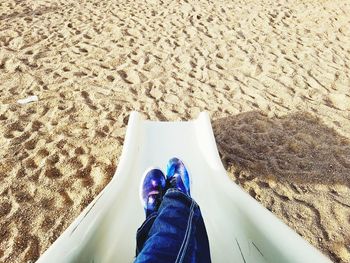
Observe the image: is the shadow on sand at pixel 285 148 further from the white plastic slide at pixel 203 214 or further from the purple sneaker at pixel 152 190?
the purple sneaker at pixel 152 190

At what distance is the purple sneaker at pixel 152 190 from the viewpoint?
1392mm

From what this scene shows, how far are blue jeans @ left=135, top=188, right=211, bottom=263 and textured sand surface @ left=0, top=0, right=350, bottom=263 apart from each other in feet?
2.98

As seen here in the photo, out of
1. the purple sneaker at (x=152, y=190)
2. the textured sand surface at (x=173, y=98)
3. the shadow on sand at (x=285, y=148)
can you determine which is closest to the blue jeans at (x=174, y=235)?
the purple sneaker at (x=152, y=190)

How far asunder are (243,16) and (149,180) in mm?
3948

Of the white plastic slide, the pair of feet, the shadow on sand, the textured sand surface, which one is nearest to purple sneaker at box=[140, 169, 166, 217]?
the pair of feet

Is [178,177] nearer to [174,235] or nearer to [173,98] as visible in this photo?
[174,235]

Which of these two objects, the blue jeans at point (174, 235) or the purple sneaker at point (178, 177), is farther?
the purple sneaker at point (178, 177)

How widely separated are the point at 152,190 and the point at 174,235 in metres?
0.47

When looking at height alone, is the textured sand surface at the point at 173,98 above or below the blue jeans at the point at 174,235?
below

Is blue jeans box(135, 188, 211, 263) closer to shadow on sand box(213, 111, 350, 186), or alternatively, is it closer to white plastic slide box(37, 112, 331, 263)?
white plastic slide box(37, 112, 331, 263)

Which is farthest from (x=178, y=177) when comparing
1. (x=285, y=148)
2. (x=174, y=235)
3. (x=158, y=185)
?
(x=285, y=148)

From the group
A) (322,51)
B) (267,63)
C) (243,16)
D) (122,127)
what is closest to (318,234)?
(122,127)

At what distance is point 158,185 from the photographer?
58.4 inches

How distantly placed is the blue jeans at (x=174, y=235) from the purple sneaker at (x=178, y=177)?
239 mm
